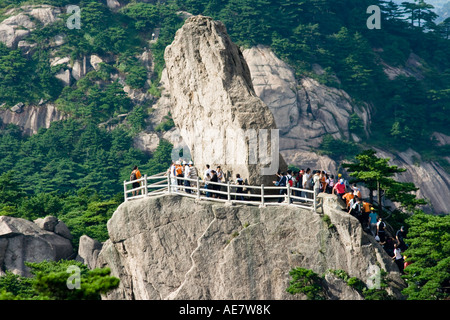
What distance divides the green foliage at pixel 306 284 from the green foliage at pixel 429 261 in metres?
3.00

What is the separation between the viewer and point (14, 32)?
8544 centimetres

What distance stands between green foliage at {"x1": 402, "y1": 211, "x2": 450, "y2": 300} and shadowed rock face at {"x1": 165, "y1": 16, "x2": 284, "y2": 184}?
6126 millimetres

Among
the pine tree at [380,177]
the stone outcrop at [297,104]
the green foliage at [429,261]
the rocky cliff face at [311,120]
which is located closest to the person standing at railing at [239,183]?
the pine tree at [380,177]

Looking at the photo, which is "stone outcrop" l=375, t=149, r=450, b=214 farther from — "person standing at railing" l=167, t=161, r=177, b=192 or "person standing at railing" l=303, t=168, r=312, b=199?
"person standing at railing" l=167, t=161, r=177, b=192

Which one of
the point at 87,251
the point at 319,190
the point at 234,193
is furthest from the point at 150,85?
the point at 234,193

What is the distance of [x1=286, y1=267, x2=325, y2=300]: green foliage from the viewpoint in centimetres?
2834

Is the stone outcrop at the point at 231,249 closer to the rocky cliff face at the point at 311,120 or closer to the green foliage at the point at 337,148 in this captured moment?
the rocky cliff face at the point at 311,120

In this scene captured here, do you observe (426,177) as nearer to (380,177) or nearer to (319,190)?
(380,177)

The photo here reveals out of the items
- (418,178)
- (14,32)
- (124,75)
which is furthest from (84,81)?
(418,178)

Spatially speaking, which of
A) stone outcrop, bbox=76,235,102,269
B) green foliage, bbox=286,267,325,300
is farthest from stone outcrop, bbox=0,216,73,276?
green foliage, bbox=286,267,325,300

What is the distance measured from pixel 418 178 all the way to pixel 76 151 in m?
32.4

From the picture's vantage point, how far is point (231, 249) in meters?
29.5

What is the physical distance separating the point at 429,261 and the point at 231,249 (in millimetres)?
7247

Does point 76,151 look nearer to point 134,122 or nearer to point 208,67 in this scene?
point 134,122
